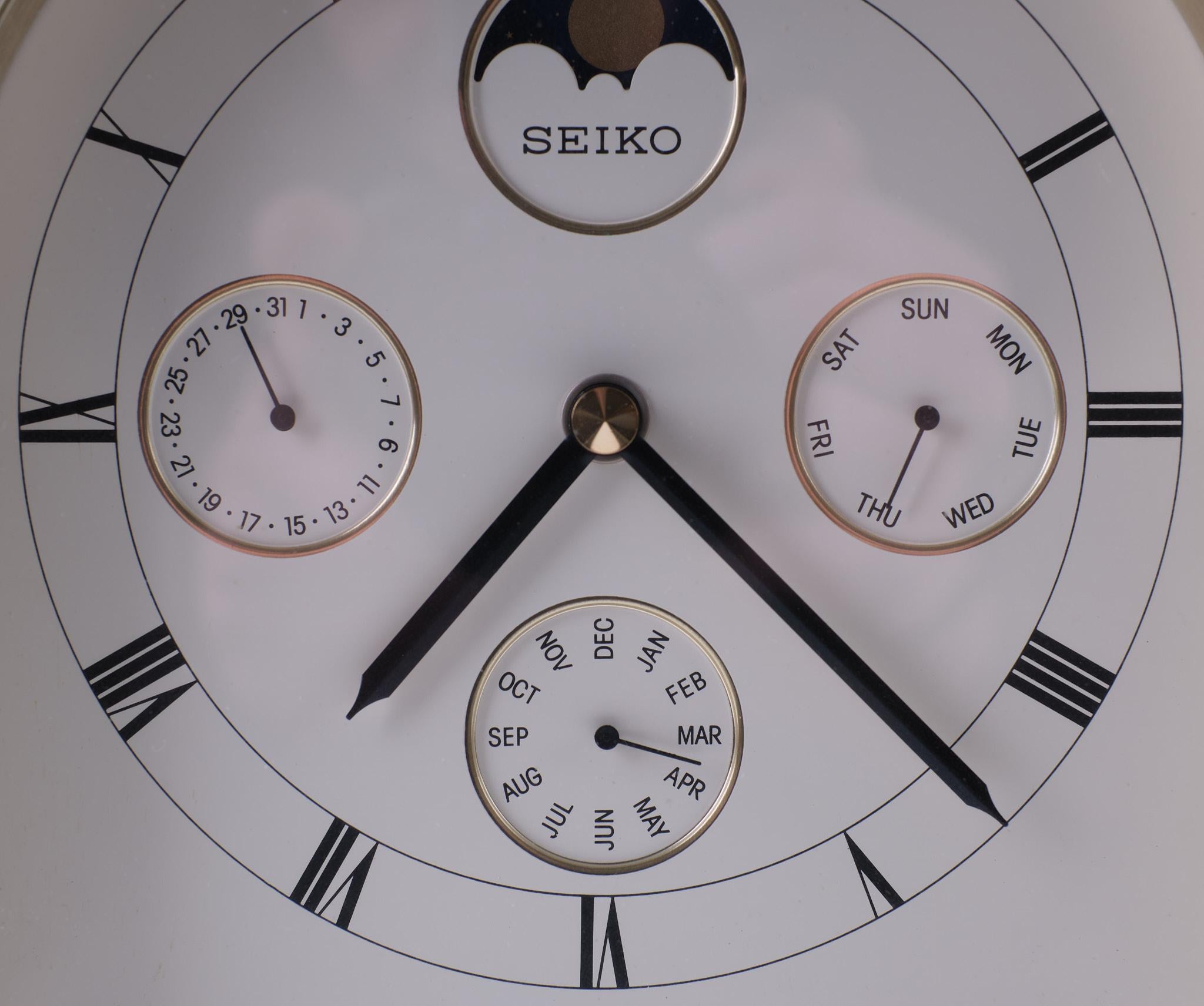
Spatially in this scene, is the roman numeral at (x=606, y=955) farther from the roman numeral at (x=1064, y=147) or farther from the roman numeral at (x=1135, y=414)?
the roman numeral at (x=1064, y=147)

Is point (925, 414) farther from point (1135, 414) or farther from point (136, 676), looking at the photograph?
point (136, 676)

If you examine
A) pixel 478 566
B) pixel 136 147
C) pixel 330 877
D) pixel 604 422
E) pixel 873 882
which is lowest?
pixel 330 877

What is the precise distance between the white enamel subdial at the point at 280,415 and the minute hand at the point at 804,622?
0.21 metres

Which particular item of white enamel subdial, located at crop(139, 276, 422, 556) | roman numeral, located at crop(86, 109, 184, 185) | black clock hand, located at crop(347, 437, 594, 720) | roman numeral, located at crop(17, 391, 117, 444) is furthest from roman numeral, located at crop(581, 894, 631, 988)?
roman numeral, located at crop(86, 109, 184, 185)

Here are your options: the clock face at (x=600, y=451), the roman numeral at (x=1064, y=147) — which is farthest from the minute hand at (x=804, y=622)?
the roman numeral at (x=1064, y=147)

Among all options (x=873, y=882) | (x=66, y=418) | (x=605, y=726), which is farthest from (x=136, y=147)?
(x=873, y=882)

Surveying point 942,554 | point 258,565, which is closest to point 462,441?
point 258,565

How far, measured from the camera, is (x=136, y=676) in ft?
2.54

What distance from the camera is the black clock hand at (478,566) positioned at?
0.71 metres

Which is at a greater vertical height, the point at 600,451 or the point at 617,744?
the point at 600,451

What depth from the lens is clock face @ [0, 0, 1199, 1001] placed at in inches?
28.5

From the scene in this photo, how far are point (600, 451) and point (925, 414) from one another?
0.85 ft

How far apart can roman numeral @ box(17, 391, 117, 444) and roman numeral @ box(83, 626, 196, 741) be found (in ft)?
0.54

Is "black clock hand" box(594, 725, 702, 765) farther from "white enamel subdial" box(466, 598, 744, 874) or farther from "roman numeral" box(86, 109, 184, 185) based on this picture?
"roman numeral" box(86, 109, 184, 185)
